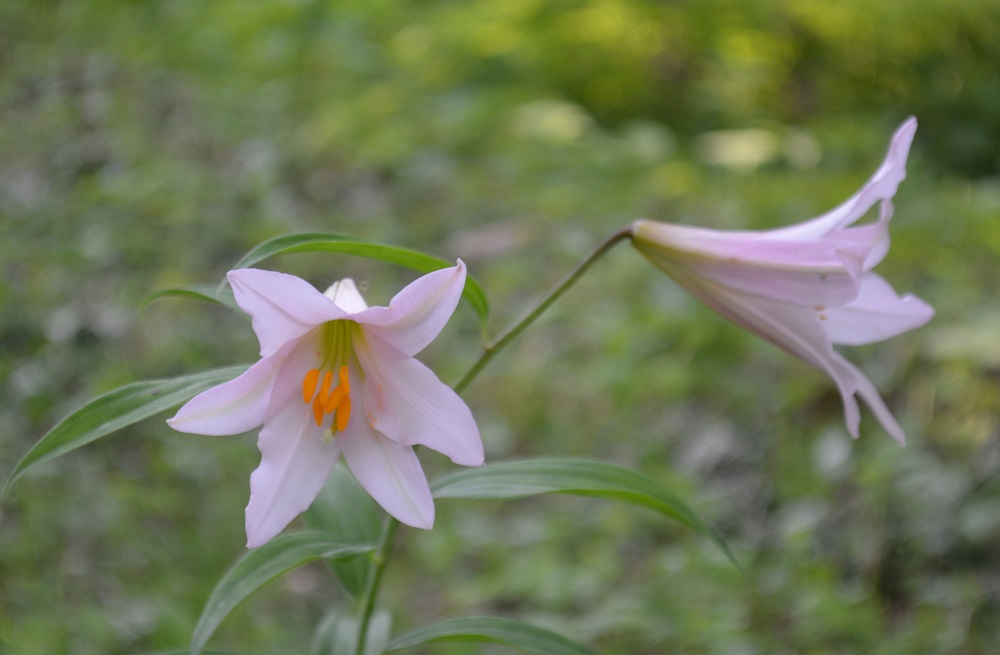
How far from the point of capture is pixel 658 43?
4.38 metres

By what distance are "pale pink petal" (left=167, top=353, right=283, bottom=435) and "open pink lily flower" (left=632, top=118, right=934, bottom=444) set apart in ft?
1.30

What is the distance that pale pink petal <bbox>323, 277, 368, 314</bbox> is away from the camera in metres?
0.85

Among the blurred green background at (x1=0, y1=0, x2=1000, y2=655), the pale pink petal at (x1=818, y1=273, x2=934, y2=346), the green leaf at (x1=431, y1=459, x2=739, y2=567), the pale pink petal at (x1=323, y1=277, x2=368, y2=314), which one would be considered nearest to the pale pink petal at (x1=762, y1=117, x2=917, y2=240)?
the pale pink petal at (x1=818, y1=273, x2=934, y2=346)

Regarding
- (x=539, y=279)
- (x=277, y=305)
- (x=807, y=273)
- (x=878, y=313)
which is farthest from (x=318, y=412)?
(x=539, y=279)

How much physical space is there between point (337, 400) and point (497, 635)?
0.28m

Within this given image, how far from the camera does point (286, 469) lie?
2.67ft

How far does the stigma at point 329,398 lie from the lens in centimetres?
85

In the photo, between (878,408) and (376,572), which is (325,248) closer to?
(376,572)

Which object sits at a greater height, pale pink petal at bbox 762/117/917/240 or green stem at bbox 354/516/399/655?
pale pink petal at bbox 762/117/917/240

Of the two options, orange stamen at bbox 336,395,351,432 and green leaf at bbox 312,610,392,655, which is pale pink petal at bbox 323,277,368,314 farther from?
green leaf at bbox 312,610,392,655

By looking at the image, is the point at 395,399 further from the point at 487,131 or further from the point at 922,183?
the point at 922,183

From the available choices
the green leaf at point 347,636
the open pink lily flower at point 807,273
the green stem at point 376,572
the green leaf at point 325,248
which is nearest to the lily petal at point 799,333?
the open pink lily flower at point 807,273

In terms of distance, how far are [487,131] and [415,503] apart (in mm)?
2977

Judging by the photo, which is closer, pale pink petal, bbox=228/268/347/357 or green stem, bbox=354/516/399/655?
pale pink petal, bbox=228/268/347/357
